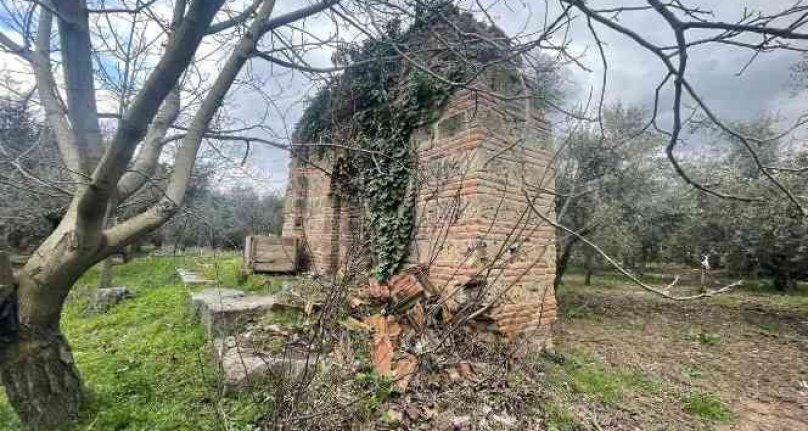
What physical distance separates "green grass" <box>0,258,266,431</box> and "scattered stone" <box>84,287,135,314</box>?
22cm

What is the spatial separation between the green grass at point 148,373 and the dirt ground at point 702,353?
311 centimetres

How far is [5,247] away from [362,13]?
9.94 ft

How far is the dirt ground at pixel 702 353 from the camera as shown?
3732mm

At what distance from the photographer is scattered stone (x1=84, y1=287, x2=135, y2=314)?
6.31 metres

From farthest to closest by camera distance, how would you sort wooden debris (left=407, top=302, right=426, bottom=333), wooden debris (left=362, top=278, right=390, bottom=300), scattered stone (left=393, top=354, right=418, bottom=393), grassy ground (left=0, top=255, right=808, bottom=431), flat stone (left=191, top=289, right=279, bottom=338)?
wooden debris (left=362, top=278, right=390, bottom=300) → flat stone (left=191, top=289, right=279, bottom=338) → wooden debris (left=407, top=302, right=426, bottom=333) → scattered stone (left=393, top=354, right=418, bottom=393) → grassy ground (left=0, top=255, right=808, bottom=431)

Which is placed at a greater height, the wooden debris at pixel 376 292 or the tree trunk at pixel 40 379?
the wooden debris at pixel 376 292

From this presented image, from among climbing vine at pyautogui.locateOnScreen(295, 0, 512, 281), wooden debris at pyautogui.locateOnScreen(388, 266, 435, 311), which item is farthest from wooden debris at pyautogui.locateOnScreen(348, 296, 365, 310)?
climbing vine at pyautogui.locateOnScreen(295, 0, 512, 281)

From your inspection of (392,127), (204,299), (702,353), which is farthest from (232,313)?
(702,353)

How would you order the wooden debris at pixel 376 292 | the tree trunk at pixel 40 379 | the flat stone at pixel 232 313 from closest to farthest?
the tree trunk at pixel 40 379 → the flat stone at pixel 232 313 → the wooden debris at pixel 376 292

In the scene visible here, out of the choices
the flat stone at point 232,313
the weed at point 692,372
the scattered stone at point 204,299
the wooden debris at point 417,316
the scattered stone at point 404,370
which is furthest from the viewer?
the weed at point 692,372

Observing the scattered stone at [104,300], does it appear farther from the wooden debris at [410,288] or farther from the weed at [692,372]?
the weed at [692,372]

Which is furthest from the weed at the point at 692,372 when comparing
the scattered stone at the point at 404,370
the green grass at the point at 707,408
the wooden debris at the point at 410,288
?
the scattered stone at the point at 404,370

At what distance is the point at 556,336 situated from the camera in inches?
239

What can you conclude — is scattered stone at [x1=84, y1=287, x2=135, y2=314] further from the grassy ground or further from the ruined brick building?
the ruined brick building
